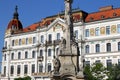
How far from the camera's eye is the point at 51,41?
55.9 metres

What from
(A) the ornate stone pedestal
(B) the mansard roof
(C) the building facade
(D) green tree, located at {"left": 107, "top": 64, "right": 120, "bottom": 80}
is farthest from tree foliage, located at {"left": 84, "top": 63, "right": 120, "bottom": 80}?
(A) the ornate stone pedestal

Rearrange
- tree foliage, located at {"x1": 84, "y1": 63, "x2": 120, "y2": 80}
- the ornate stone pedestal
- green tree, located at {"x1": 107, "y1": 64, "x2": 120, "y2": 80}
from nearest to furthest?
the ornate stone pedestal → green tree, located at {"x1": 107, "y1": 64, "x2": 120, "y2": 80} → tree foliage, located at {"x1": 84, "y1": 63, "x2": 120, "y2": 80}

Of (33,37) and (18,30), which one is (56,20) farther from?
→ (18,30)

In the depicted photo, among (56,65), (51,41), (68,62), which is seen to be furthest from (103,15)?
(56,65)

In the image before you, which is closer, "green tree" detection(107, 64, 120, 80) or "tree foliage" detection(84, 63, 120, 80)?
"green tree" detection(107, 64, 120, 80)

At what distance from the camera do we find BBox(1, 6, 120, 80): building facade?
160ft

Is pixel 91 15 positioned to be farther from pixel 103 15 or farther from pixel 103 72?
pixel 103 72

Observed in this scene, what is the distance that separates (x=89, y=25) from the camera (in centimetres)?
5162

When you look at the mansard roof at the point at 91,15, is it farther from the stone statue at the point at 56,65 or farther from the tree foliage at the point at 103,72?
the stone statue at the point at 56,65

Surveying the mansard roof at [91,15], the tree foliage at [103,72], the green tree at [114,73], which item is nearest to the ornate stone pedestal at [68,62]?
the tree foliage at [103,72]

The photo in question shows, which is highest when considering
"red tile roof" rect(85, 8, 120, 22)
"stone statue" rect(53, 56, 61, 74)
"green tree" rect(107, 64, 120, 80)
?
"red tile roof" rect(85, 8, 120, 22)

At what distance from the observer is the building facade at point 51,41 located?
48812mm

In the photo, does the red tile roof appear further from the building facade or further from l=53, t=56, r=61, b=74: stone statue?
l=53, t=56, r=61, b=74: stone statue

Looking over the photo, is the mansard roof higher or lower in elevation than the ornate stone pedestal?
higher
